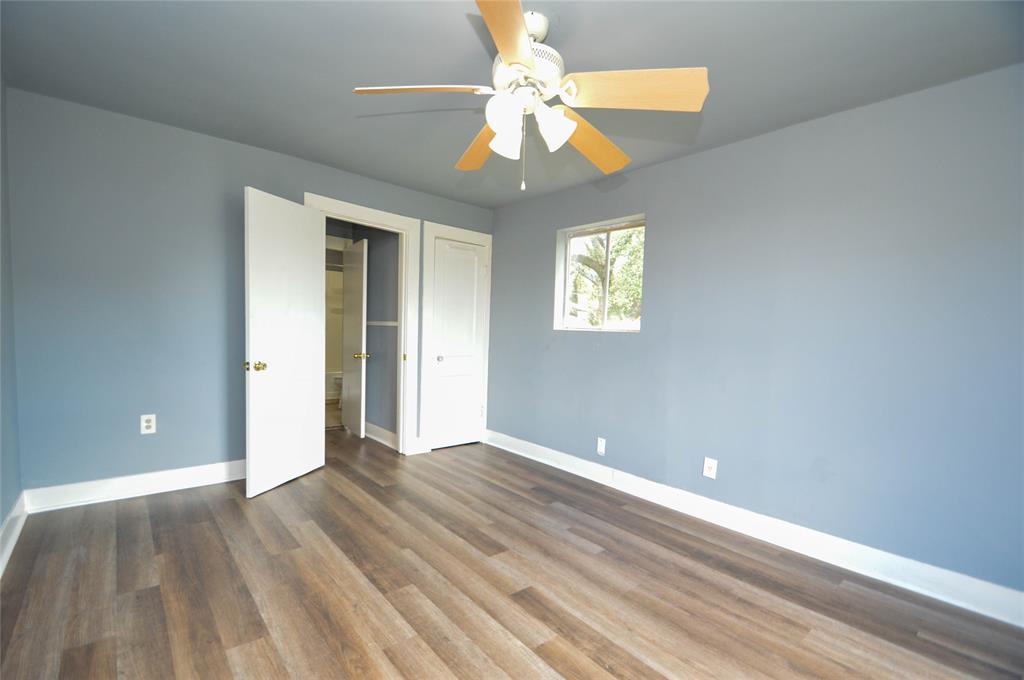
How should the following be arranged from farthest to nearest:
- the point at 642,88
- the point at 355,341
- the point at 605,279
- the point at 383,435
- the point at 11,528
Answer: the point at 355,341
the point at 383,435
the point at 605,279
the point at 11,528
the point at 642,88

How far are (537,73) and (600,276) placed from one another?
7.41 ft

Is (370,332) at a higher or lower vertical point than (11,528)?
higher

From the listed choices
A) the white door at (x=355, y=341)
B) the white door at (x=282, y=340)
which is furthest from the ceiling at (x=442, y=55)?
the white door at (x=355, y=341)

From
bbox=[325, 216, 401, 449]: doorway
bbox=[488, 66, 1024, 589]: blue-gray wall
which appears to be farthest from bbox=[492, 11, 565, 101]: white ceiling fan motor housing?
bbox=[325, 216, 401, 449]: doorway

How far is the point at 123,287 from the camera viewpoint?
2.70 meters

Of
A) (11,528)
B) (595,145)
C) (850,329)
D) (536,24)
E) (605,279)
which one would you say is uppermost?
(536,24)

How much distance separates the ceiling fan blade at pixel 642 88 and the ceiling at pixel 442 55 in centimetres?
38

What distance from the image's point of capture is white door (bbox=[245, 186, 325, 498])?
2.80 metres

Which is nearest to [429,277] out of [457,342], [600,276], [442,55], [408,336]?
[408,336]

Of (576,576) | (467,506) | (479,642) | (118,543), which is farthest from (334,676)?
(118,543)

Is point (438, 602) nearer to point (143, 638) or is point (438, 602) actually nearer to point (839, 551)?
point (143, 638)

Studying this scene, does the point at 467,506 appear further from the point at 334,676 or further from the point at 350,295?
the point at 350,295

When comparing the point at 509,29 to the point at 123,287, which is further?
the point at 123,287

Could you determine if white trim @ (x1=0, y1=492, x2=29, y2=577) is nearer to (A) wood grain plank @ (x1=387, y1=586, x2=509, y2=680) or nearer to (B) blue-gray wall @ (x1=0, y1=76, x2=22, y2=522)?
(B) blue-gray wall @ (x1=0, y1=76, x2=22, y2=522)
